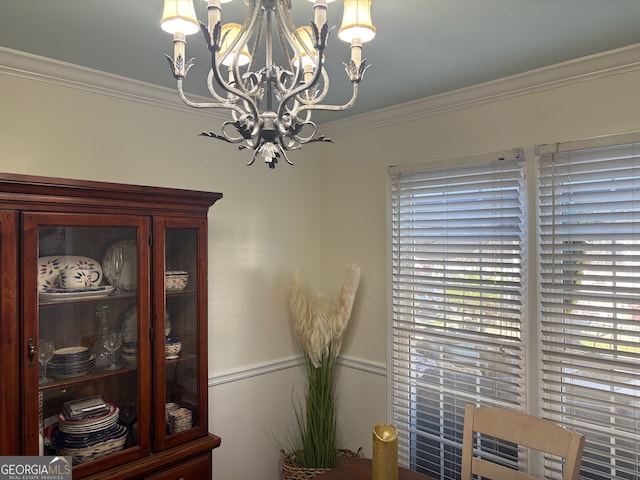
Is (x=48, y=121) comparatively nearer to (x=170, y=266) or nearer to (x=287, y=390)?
(x=170, y=266)

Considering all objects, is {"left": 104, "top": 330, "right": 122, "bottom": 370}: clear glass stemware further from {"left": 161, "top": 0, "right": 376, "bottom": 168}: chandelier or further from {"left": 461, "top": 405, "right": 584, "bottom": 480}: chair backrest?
{"left": 461, "top": 405, "right": 584, "bottom": 480}: chair backrest

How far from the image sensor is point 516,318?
2.25 meters

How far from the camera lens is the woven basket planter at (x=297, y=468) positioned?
106 inches

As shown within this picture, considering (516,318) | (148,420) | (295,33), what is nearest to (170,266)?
(148,420)

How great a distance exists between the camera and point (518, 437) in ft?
6.04

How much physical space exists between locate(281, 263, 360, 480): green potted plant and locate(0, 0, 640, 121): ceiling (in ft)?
4.14

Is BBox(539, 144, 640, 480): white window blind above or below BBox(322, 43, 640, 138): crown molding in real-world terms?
below

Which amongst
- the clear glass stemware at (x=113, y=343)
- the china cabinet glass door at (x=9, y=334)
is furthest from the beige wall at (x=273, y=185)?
the clear glass stemware at (x=113, y=343)

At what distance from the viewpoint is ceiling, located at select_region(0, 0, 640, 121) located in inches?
61.4

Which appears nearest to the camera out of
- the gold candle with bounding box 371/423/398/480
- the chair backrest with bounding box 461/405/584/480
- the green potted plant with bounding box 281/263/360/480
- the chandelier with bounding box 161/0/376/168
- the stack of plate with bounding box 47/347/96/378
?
the chandelier with bounding box 161/0/376/168

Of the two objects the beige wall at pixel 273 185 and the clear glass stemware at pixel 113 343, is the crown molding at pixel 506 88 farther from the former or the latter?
the clear glass stemware at pixel 113 343

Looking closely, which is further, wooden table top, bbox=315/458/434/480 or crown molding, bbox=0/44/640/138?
crown molding, bbox=0/44/640/138

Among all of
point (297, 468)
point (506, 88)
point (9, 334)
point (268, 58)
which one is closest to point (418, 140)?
point (506, 88)

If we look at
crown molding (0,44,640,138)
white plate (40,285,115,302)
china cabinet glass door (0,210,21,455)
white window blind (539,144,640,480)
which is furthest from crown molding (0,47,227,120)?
white window blind (539,144,640,480)
